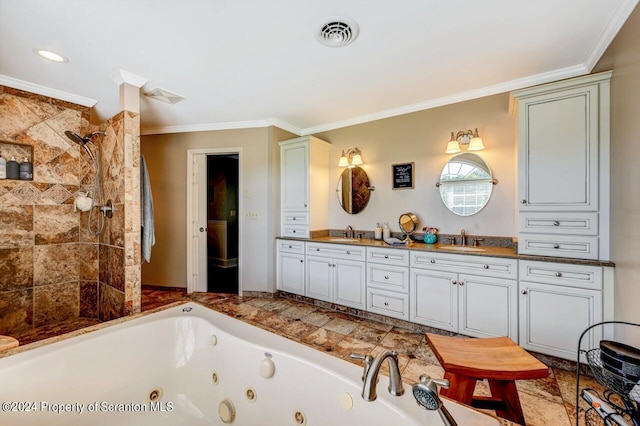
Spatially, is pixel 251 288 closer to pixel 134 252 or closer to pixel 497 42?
pixel 134 252

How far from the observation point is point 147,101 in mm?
2930

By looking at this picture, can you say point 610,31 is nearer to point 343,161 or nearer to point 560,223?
point 560,223

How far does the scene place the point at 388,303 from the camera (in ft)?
8.87

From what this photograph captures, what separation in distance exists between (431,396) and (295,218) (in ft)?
9.41

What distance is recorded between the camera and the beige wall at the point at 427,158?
2.60 m

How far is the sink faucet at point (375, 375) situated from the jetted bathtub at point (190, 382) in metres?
0.04

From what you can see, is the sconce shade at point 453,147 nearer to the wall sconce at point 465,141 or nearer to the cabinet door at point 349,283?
the wall sconce at point 465,141

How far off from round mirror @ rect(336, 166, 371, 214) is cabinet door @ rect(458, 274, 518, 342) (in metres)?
1.53

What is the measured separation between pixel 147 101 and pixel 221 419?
10.1ft

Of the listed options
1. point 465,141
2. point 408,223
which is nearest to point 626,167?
point 465,141

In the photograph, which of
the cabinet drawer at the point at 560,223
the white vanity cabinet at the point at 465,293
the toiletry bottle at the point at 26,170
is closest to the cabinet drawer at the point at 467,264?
the white vanity cabinet at the point at 465,293

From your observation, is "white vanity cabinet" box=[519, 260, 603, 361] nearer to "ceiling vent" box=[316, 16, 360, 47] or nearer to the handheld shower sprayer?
the handheld shower sprayer

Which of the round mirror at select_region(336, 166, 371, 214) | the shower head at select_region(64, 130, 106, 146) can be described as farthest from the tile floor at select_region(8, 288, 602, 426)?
the shower head at select_region(64, 130, 106, 146)

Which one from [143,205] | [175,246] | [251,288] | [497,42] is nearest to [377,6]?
[497,42]
